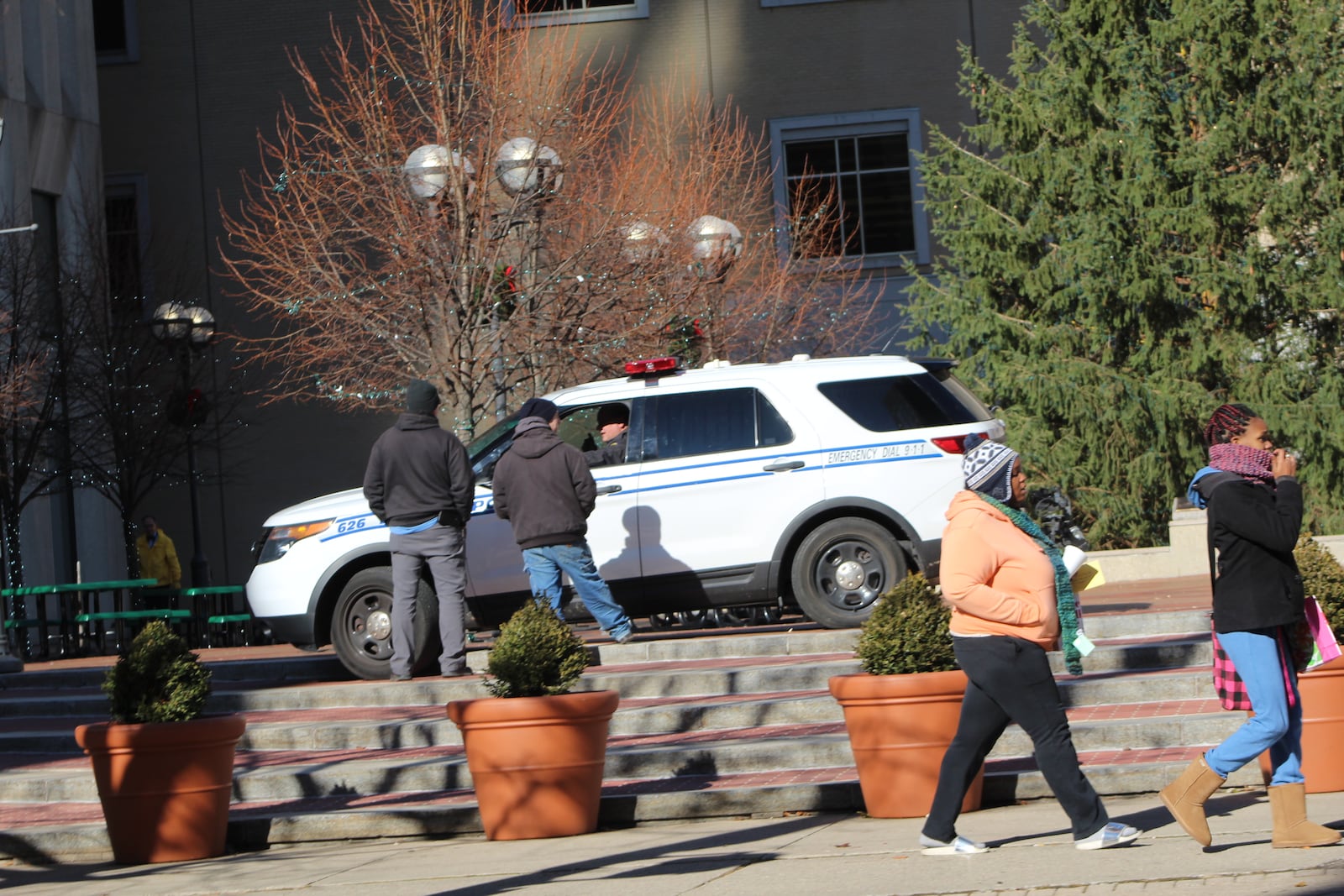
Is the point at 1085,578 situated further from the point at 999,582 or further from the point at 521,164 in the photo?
the point at 521,164

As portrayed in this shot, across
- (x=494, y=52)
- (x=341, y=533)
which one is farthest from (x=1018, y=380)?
(x=341, y=533)

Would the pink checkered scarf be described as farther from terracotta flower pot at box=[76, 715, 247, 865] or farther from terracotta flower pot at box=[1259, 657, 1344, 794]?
terracotta flower pot at box=[76, 715, 247, 865]

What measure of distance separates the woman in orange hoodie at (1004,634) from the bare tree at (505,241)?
9523 mm

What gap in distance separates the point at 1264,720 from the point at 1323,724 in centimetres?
134

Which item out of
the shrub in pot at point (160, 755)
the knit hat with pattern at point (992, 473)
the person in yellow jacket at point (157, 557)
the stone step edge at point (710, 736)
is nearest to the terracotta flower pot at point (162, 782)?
the shrub in pot at point (160, 755)

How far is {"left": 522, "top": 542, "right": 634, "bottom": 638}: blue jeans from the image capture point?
11617mm

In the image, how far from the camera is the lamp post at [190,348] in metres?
20.9

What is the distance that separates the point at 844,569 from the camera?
1227 centimetres

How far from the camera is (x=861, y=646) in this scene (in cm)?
820

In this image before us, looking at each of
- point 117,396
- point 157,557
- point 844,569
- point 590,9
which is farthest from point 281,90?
point 844,569

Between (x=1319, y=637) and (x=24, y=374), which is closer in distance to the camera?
(x=1319, y=637)

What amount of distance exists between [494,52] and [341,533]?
8.67 meters

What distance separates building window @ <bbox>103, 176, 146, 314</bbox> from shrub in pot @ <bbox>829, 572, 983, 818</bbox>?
20785 millimetres

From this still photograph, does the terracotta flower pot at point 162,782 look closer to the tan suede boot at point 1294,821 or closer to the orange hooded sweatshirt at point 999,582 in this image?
the orange hooded sweatshirt at point 999,582
